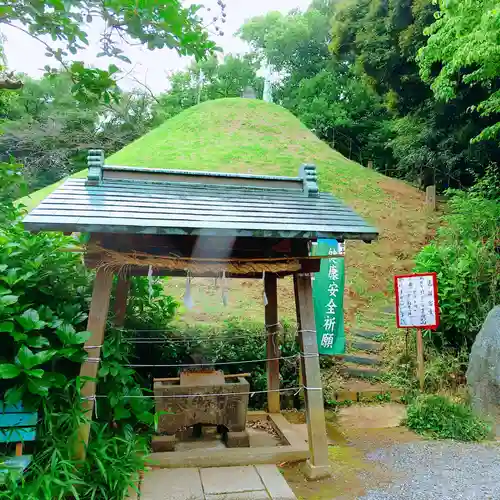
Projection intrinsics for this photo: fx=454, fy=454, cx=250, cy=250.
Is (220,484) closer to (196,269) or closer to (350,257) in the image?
(196,269)

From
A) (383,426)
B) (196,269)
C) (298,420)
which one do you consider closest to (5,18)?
(196,269)

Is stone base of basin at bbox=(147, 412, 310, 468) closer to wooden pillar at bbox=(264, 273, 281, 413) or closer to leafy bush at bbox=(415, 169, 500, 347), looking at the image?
wooden pillar at bbox=(264, 273, 281, 413)

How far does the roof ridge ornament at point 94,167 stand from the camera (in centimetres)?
416

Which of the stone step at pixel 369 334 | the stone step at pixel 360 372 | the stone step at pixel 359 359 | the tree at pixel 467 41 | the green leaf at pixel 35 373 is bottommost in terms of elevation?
the stone step at pixel 360 372

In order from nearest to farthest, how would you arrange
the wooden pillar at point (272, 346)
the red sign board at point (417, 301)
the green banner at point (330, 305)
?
the wooden pillar at point (272, 346), the red sign board at point (417, 301), the green banner at point (330, 305)

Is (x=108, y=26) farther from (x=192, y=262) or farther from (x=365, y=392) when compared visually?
(x=365, y=392)

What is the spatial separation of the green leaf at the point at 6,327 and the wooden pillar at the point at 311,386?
7.74 ft

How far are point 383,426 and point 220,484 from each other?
2566mm

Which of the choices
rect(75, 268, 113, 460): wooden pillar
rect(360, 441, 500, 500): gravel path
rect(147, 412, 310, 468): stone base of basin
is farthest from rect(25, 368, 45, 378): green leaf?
rect(360, 441, 500, 500): gravel path

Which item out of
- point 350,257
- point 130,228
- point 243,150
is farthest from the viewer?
point 243,150

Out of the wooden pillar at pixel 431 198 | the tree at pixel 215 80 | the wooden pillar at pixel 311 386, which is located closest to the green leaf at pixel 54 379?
the wooden pillar at pixel 311 386

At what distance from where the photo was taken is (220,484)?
374 cm

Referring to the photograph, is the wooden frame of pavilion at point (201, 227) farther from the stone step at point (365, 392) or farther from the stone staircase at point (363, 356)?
the stone staircase at point (363, 356)

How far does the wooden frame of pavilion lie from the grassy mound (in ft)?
11.9
